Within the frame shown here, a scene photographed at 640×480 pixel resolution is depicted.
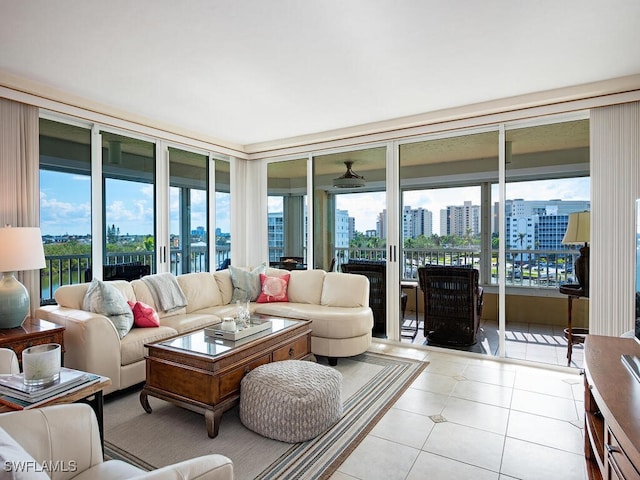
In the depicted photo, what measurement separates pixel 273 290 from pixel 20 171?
2788 mm

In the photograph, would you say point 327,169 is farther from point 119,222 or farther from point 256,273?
point 119,222

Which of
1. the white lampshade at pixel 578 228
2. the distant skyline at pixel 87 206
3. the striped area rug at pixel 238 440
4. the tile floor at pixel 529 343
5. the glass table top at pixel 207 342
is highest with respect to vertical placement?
the distant skyline at pixel 87 206

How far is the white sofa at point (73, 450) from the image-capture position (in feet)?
3.94

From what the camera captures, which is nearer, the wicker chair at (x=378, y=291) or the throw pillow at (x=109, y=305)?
the throw pillow at (x=109, y=305)

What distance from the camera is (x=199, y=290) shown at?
177 inches

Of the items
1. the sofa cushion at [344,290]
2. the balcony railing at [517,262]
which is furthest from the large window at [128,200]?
the balcony railing at [517,262]

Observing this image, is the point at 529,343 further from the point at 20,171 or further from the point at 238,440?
the point at 20,171

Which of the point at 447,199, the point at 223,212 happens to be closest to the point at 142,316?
the point at 223,212

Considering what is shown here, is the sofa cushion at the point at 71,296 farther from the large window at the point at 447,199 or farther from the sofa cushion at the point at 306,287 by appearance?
the large window at the point at 447,199

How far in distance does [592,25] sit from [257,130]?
3.55 metres

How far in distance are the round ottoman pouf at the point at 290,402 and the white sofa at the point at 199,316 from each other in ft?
3.72

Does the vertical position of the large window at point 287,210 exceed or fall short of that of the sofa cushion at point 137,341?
it exceeds it

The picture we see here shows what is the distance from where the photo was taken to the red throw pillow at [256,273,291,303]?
475cm

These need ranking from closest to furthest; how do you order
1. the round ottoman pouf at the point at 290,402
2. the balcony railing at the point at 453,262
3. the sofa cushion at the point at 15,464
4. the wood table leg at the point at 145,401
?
the sofa cushion at the point at 15,464
the round ottoman pouf at the point at 290,402
the wood table leg at the point at 145,401
the balcony railing at the point at 453,262
